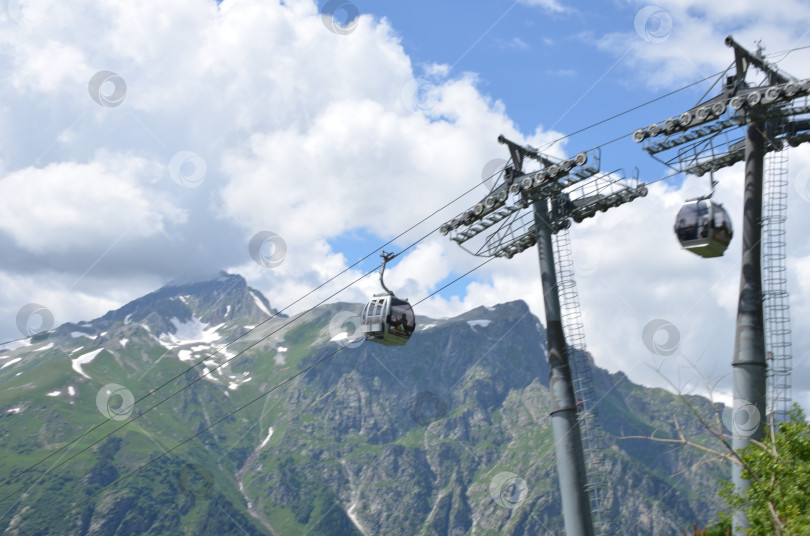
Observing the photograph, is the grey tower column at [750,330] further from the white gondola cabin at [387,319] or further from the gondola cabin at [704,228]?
the white gondola cabin at [387,319]

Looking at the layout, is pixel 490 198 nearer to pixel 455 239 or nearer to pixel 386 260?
pixel 455 239

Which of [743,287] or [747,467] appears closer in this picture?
[747,467]

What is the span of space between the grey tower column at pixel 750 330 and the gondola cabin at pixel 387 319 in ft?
40.1

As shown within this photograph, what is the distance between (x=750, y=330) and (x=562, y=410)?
8.12 metres

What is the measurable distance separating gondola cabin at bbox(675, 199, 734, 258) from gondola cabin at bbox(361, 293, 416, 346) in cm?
1059

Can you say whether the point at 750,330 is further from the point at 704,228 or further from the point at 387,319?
the point at 387,319

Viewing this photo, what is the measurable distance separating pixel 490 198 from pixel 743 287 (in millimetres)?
9991

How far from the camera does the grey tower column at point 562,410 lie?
25.4 metres

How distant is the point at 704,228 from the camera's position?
2856 cm

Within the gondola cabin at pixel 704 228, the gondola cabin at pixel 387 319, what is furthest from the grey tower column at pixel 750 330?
the gondola cabin at pixel 387 319

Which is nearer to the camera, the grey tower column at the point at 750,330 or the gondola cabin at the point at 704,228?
the grey tower column at the point at 750,330

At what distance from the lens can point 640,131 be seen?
98.4ft

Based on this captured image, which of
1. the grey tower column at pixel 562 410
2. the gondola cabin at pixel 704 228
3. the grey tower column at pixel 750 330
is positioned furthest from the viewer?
the gondola cabin at pixel 704 228

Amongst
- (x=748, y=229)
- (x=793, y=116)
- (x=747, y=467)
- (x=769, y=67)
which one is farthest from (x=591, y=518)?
(x=769, y=67)
